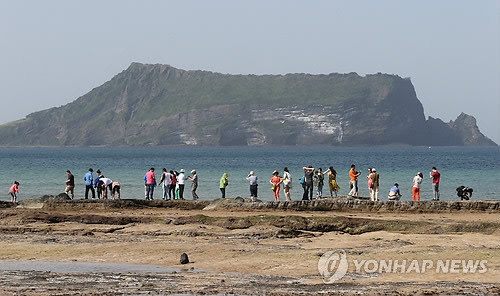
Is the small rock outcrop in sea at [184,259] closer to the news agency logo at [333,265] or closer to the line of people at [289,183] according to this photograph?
the news agency logo at [333,265]

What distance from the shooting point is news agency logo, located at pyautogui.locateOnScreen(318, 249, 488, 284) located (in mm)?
17688

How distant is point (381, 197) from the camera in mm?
49906

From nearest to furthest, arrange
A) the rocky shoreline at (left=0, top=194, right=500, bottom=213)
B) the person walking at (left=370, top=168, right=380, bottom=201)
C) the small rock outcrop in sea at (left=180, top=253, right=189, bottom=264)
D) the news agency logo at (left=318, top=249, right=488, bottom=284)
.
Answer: the news agency logo at (left=318, top=249, right=488, bottom=284), the small rock outcrop in sea at (left=180, top=253, right=189, bottom=264), the rocky shoreline at (left=0, top=194, right=500, bottom=213), the person walking at (left=370, top=168, right=380, bottom=201)

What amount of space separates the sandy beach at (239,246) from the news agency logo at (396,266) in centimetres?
19

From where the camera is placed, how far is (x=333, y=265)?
61.2 feet

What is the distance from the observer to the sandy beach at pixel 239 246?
16.1 m

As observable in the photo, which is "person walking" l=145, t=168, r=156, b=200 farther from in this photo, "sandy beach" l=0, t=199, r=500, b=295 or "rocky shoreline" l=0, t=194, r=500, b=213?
"sandy beach" l=0, t=199, r=500, b=295

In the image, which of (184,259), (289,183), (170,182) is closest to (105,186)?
(170,182)

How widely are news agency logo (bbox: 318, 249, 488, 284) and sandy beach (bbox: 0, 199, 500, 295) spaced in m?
0.19

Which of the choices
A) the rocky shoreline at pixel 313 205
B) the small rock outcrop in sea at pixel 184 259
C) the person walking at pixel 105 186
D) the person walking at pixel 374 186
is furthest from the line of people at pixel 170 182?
the small rock outcrop in sea at pixel 184 259

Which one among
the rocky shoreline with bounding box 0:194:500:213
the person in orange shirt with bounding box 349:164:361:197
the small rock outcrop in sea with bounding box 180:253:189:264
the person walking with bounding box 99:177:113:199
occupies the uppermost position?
the person in orange shirt with bounding box 349:164:361:197

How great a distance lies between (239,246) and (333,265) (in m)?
4.25

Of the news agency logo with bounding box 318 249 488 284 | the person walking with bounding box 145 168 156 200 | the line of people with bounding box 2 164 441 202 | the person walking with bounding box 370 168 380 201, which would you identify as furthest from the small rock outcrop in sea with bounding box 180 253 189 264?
the person walking with bounding box 145 168 156 200

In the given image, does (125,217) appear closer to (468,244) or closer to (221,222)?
(221,222)
